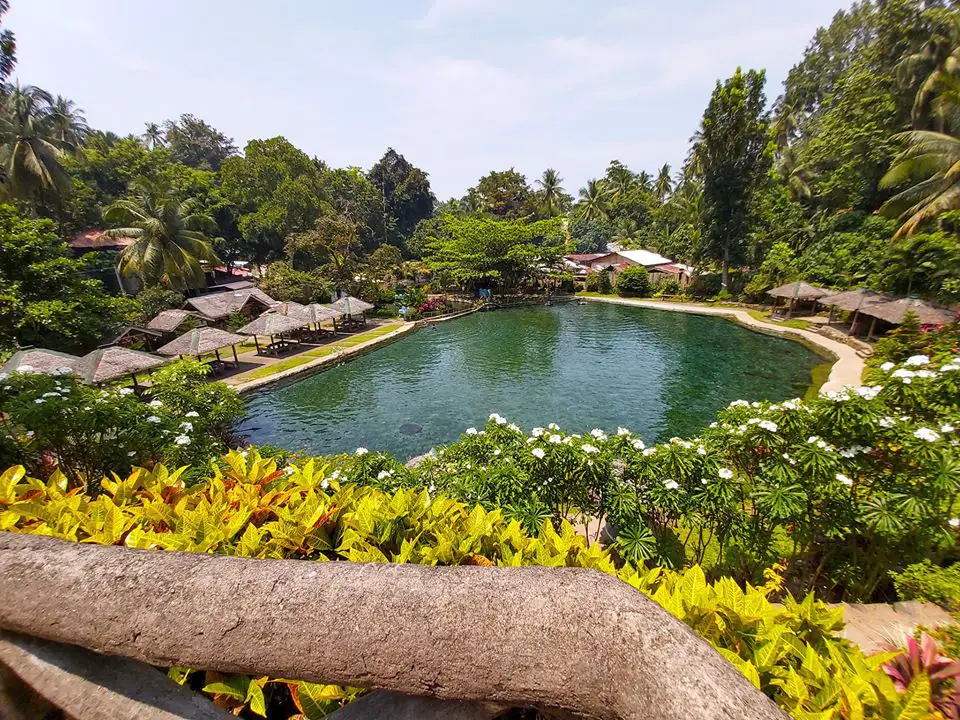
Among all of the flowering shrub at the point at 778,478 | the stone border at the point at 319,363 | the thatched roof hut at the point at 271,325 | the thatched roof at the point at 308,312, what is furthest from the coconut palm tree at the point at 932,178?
the thatched roof hut at the point at 271,325

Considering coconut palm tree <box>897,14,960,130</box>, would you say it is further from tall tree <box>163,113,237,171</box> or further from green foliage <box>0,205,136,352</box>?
tall tree <box>163,113,237,171</box>

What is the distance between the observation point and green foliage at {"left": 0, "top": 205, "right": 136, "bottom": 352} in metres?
12.7

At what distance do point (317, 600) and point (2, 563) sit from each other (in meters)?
1.06

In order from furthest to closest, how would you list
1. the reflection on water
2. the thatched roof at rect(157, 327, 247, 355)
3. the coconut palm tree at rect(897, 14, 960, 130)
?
the coconut palm tree at rect(897, 14, 960, 130)
the thatched roof at rect(157, 327, 247, 355)
the reflection on water

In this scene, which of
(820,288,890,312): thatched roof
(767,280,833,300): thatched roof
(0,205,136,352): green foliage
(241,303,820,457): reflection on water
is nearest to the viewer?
(241,303,820,457): reflection on water

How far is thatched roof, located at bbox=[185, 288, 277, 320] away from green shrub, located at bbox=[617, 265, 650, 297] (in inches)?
1132

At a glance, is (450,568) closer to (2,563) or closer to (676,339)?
(2,563)

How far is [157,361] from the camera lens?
13000 millimetres

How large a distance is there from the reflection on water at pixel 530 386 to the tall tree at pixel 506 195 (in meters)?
36.9

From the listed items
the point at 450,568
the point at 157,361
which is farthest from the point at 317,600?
the point at 157,361

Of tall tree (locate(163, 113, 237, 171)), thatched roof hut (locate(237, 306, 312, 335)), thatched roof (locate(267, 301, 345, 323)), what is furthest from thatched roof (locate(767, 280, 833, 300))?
tall tree (locate(163, 113, 237, 171))

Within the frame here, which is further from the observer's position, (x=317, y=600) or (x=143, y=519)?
(x=143, y=519)

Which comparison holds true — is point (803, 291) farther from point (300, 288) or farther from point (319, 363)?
point (300, 288)

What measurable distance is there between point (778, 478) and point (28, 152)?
117ft
